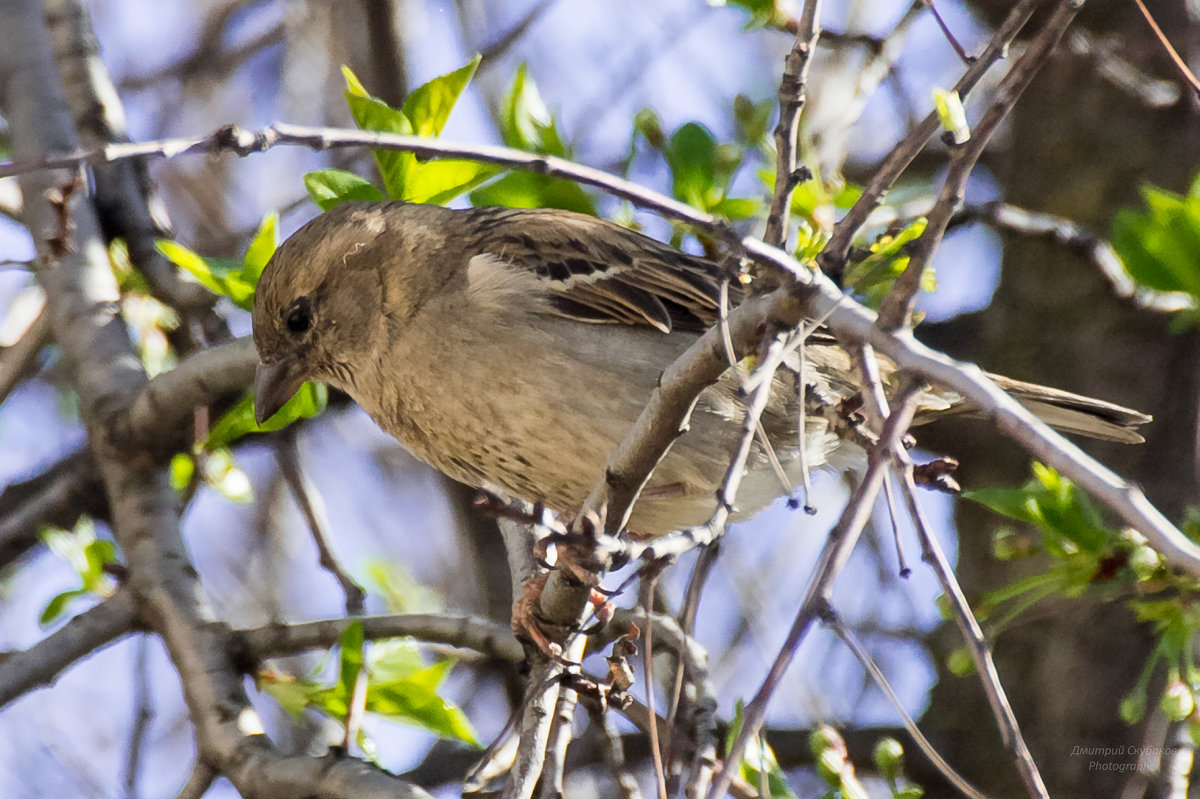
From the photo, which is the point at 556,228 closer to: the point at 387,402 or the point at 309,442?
the point at 387,402

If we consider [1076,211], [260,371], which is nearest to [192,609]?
[260,371]

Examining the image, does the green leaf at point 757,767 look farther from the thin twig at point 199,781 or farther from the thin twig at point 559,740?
the thin twig at point 199,781

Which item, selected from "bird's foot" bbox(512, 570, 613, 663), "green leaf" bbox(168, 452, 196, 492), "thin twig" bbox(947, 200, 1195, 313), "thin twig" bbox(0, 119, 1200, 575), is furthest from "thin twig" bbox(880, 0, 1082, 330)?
"green leaf" bbox(168, 452, 196, 492)

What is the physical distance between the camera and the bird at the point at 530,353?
3.58 m

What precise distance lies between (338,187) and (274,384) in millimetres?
631

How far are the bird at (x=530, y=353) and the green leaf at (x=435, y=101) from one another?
0.50m

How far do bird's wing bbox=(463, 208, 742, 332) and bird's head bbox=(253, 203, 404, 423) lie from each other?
13.0 inches

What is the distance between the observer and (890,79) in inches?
213

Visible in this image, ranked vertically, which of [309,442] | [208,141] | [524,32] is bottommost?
[309,442]

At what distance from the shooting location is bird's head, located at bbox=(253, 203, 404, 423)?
390 cm

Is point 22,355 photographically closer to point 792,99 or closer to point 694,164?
point 694,164

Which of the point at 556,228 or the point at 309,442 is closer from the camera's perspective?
the point at 556,228

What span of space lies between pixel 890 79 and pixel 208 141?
417cm

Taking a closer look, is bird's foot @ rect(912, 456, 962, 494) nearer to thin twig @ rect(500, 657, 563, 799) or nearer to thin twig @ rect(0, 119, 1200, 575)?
thin twig @ rect(0, 119, 1200, 575)
